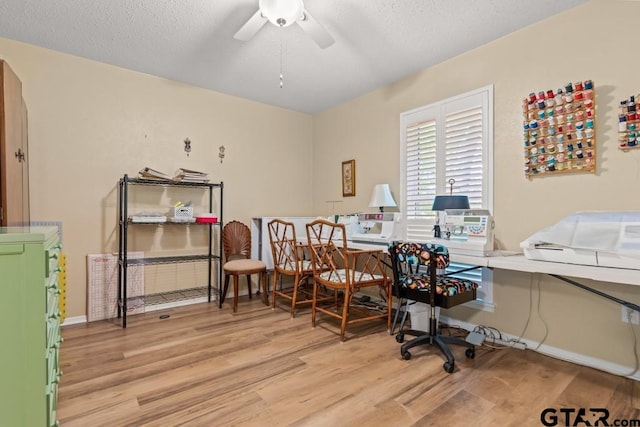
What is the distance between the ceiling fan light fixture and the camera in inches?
72.4

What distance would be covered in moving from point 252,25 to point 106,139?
1.89m

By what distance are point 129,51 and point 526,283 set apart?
3.66 metres

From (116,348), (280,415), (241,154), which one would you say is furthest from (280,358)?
(241,154)

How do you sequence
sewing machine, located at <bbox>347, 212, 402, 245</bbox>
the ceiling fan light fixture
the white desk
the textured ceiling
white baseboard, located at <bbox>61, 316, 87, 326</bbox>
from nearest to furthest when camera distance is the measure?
the white desk, the ceiling fan light fixture, the textured ceiling, white baseboard, located at <bbox>61, 316, 87, 326</bbox>, sewing machine, located at <bbox>347, 212, 402, 245</bbox>

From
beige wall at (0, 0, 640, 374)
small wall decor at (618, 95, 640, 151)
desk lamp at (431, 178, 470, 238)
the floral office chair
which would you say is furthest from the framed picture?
small wall decor at (618, 95, 640, 151)

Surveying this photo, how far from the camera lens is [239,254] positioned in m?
3.72

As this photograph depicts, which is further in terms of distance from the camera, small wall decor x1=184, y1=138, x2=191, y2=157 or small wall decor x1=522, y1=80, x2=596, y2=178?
small wall decor x1=184, y1=138, x2=191, y2=157

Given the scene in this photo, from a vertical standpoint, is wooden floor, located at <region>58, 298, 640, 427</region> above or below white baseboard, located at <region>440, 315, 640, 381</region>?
below

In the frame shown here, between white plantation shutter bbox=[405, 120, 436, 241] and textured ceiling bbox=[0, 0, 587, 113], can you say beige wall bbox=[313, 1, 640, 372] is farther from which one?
white plantation shutter bbox=[405, 120, 436, 241]

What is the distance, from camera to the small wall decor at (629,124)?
1.91m

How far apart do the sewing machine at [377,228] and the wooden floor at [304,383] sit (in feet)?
2.67

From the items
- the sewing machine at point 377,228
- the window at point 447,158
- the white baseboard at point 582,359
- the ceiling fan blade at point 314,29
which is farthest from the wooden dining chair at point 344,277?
the ceiling fan blade at point 314,29

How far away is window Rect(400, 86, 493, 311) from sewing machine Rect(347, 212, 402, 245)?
265 millimetres

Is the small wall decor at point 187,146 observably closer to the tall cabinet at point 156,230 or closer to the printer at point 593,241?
the tall cabinet at point 156,230
